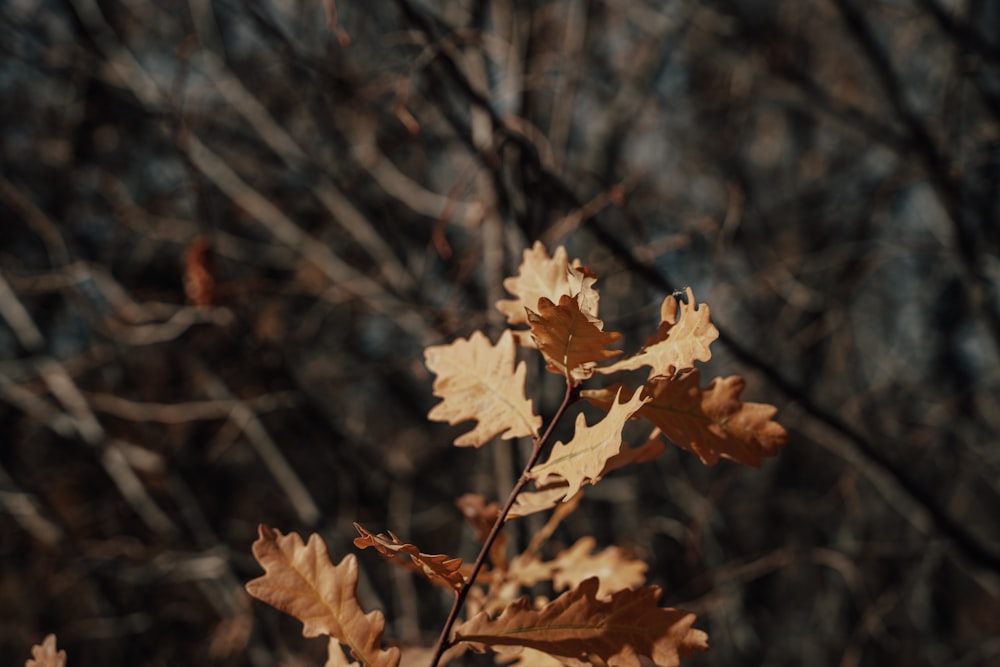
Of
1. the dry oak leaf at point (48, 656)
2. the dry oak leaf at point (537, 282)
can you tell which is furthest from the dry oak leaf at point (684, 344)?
the dry oak leaf at point (48, 656)

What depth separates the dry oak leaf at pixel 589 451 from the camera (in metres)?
0.65

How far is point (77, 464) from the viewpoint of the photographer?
3.60 metres

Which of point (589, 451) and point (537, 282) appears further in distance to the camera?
point (537, 282)

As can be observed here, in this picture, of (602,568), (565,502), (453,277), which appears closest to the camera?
(565,502)

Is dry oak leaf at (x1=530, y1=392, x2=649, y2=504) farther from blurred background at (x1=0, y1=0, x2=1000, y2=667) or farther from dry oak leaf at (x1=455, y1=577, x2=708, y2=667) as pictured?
blurred background at (x1=0, y1=0, x2=1000, y2=667)

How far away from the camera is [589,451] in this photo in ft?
2.25

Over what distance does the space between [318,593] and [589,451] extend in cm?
32

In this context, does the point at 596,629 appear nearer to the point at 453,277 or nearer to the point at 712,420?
the point at 712,420

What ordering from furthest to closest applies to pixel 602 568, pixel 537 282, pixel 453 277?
pixel 453 277 < pixel 602 568 < pixel 537 282

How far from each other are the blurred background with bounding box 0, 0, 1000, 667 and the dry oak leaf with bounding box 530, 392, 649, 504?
665 millimetres

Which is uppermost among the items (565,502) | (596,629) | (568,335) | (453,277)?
(453,277)

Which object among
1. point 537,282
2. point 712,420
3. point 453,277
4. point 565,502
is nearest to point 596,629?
point 565,502

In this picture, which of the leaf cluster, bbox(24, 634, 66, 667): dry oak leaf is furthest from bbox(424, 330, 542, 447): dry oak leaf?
bbox(24, 634, 66, 667): dry oak leaf

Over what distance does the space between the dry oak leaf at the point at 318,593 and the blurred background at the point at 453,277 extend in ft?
2.37
